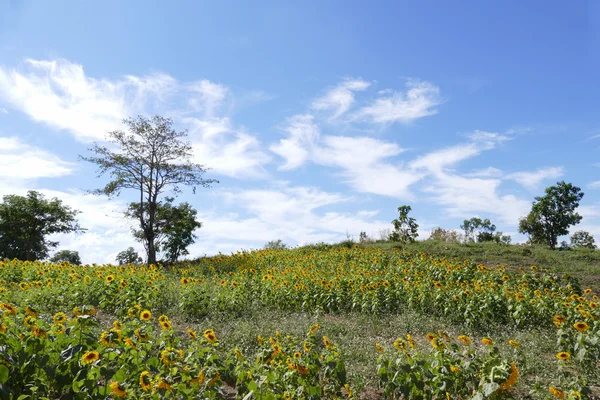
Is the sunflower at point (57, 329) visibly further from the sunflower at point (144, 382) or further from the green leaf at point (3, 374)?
the sunflower at point (144, 382)

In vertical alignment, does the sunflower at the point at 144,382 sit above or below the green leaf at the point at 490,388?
above

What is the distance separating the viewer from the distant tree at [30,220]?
30.0 meters

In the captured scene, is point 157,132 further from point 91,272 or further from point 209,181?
point 91,272

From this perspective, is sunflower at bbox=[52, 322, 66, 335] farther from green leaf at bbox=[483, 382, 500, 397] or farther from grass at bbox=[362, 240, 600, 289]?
grass at bbox=[362, 240, 600, 289]

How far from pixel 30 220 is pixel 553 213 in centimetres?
4290

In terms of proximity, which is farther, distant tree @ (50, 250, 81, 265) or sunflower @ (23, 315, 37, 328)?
distant tree @ (50, 250, 81, 265)

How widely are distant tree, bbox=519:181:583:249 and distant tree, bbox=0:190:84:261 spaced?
38.9 metres

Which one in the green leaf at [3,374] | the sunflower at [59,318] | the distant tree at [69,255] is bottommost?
the green leaf at [3,374]

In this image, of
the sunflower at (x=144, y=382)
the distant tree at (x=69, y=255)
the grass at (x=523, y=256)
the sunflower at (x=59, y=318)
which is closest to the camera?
the sunflower at (x=144, y=382)

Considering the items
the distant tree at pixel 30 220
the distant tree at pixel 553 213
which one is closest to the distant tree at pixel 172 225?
the distant tree at pixel 30 220

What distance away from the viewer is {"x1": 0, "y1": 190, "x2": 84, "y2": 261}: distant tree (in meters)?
30.0

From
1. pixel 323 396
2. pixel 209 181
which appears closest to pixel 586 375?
pixel 323 396

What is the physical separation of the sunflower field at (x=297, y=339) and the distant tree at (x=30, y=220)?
20221mm

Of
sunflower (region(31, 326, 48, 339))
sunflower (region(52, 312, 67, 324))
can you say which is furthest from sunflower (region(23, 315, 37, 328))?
sunflower (region(31, 326, 48, 339))
